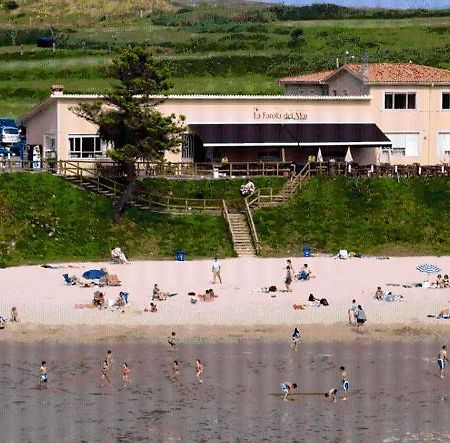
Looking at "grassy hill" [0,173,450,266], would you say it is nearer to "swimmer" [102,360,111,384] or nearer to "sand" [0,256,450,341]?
"sand" [0,256,450,341]

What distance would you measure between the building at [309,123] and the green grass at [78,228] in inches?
277

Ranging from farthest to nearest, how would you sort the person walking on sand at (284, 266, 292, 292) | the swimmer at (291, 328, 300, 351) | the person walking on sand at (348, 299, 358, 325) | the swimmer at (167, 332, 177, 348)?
the person walking on sand at (284, 266, 292, 292) → the person walking on sand at (348, 299, 358, 325) → the swimmer at (291, 328, 300, 351) → the swimmer at (167, 332, 177, 348)

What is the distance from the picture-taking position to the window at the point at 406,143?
87062 mm

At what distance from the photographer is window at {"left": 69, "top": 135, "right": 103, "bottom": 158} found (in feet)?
268

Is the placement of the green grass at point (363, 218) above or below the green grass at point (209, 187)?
below

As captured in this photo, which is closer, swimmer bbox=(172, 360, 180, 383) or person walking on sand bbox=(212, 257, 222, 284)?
swimmer bbox=(172, 360, 180, 383)

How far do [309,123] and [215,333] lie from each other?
103ft

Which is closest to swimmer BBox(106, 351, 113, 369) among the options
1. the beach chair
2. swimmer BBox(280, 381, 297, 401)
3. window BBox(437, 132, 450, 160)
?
swimmer BBox(280, 381, 297, 401)

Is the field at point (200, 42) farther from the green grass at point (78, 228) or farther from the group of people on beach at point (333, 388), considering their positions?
the group of people on beach at point (333, 388)

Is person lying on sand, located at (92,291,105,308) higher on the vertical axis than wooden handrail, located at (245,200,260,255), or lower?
lower

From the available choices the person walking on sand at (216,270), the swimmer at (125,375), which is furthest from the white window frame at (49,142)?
the swimmer at (125,375)

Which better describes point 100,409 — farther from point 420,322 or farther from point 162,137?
point 162,137

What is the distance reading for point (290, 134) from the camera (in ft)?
276

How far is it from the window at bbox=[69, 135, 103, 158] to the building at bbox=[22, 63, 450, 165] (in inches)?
2.1
